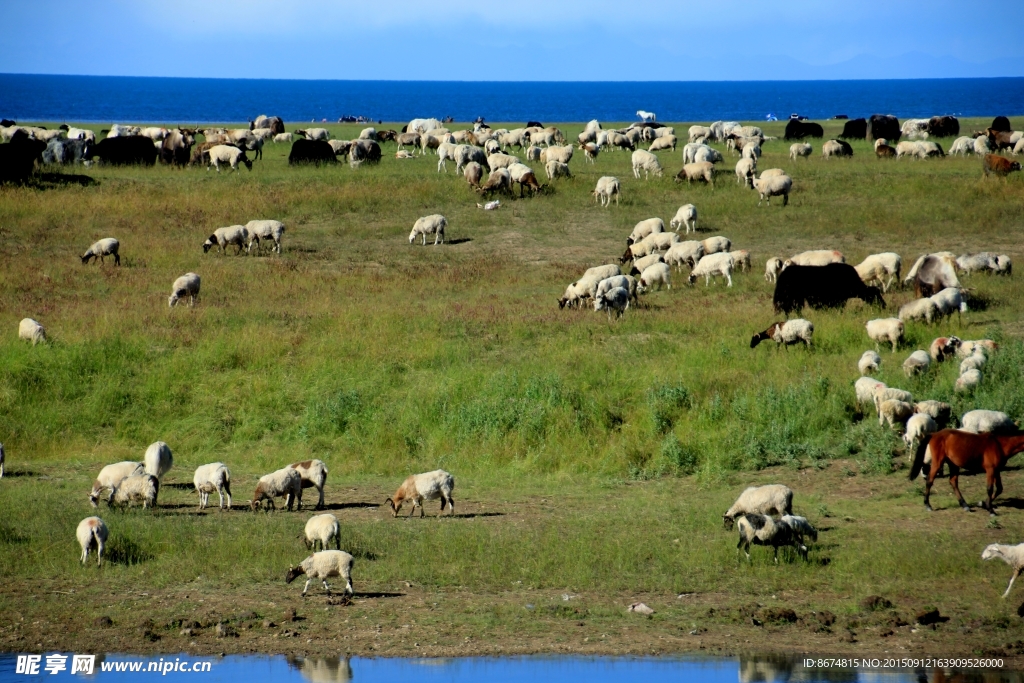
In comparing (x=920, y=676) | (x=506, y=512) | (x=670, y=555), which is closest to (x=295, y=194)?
(x=506, y=512)

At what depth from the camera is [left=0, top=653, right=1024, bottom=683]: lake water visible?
8523mm

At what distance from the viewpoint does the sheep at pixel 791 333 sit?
719 inches

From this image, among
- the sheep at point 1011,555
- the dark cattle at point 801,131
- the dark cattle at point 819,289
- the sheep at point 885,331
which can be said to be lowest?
the sheep at point 1011,555

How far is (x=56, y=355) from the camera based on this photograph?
60.6 ft

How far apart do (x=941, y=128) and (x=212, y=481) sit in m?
47.1

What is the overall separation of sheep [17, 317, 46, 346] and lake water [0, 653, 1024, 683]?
11128 millimetres

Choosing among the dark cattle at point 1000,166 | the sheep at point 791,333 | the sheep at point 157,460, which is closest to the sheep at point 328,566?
the sheep at point 157,460

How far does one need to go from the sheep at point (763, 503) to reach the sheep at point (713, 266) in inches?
501

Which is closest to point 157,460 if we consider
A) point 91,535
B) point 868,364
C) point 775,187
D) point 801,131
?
point 91,535

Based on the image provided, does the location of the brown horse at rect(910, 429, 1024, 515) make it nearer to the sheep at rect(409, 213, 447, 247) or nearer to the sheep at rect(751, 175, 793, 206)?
the sheep at rect(409, 213, 447, 247)

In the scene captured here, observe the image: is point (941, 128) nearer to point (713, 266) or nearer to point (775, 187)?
point (775, 187)

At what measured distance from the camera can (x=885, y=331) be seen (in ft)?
59.2

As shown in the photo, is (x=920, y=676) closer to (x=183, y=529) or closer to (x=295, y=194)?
(x=183, y=529)

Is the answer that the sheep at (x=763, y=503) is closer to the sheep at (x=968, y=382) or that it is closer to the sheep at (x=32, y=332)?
the sheep at (x=968, y=382)
